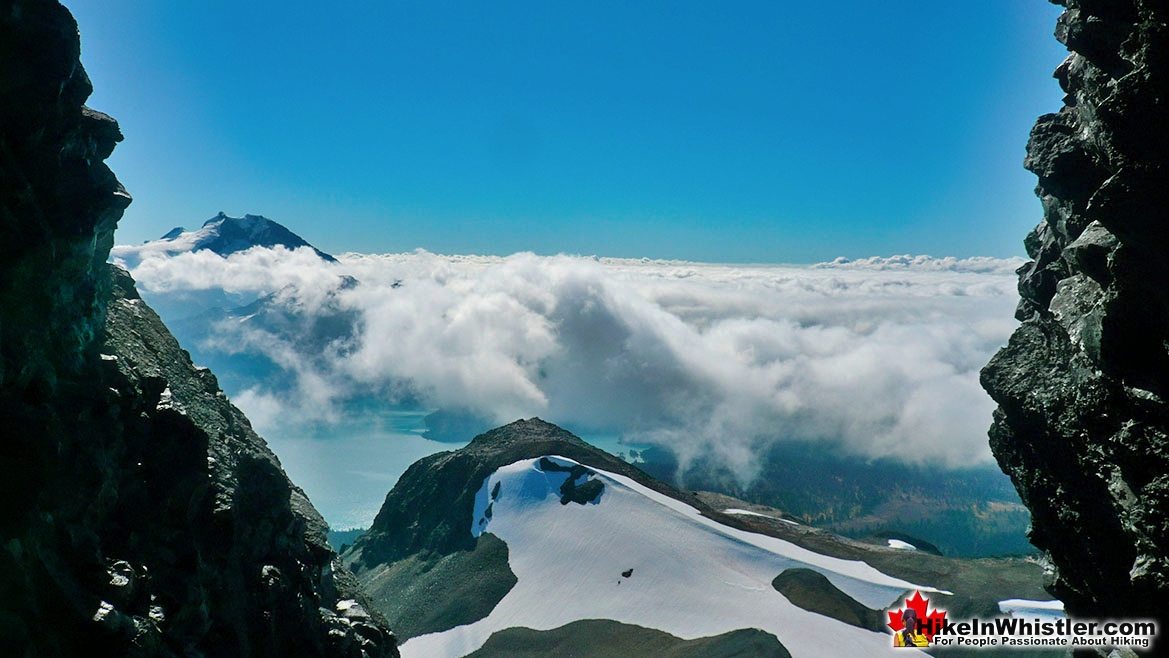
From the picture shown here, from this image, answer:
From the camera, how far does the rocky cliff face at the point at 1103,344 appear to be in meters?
24.9

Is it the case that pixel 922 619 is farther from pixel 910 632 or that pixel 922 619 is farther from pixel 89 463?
pixel 89 463

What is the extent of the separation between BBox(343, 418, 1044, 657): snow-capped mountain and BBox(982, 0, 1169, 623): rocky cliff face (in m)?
47.1

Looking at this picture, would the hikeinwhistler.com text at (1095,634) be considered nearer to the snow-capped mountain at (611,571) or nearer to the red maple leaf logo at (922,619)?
the red maple leaf logo at (922,619)

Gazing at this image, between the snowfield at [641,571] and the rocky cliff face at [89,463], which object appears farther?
the snowfield at [641,571]

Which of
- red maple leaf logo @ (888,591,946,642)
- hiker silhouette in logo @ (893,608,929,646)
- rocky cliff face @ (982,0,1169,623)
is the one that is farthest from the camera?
red maple leaf logo @ (888,591,946,642)

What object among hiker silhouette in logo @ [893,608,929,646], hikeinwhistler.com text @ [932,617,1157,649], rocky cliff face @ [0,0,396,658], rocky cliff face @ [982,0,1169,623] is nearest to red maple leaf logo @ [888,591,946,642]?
hiker silhouette in logo @ [893,608,929,646]

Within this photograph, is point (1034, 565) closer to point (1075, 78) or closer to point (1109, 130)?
point (1075, 78)

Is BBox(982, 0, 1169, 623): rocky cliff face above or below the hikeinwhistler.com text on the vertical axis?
above

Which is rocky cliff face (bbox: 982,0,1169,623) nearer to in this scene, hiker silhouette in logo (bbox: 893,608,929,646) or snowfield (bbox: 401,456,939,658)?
hiker silhouette in logo (bbox: 893,608,929,646)

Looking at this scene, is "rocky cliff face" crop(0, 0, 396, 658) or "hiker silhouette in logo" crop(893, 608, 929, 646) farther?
"hiker silhouette in logo" crop(893, 608, 929, 646)

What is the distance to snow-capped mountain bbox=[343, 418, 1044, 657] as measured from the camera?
83625mm

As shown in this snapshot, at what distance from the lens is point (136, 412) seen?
109 feet

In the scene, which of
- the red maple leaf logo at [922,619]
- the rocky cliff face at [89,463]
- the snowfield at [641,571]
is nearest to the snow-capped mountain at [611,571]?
the snowfield at [641,571]

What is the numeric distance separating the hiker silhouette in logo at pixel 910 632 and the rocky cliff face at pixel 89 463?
181 ft
